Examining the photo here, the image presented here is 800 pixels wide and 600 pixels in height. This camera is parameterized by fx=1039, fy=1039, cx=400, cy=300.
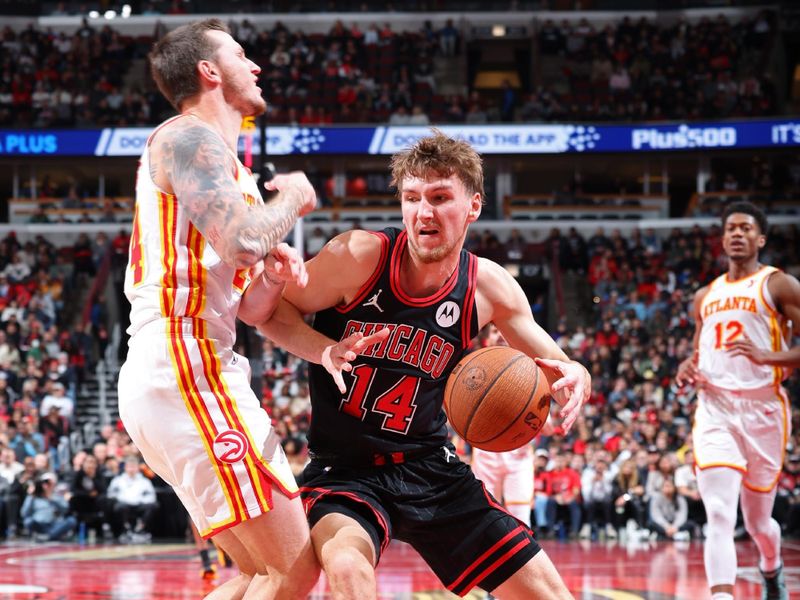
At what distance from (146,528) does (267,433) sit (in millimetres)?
10455

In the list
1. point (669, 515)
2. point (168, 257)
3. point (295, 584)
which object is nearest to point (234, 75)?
point (168, 257)

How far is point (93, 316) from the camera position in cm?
2055

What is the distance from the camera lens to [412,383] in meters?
3.89

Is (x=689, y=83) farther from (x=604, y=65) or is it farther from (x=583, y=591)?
(x=583, y=591)

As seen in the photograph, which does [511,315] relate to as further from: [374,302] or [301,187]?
[301,187]

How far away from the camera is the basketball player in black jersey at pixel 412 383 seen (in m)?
3.78

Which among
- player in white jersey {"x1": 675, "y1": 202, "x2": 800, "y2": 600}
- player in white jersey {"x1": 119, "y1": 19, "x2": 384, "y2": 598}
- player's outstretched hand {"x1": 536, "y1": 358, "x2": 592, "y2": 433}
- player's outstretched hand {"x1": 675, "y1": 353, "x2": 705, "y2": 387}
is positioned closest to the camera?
player in white jersey {"x1": 119, "y1": 19, "x2": 384, "y2": 598}

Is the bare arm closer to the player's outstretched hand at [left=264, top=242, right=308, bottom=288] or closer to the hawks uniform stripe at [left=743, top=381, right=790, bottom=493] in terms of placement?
the player's outstretched hand at [left=264, top=242, right=308, bottom=288]

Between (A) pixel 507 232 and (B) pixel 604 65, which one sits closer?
(A) pixel 507 232

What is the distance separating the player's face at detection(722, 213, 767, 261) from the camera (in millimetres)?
6520

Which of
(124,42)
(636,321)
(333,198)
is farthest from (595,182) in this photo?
(124,42)

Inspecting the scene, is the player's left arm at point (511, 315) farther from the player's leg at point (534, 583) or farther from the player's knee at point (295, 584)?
the player's knee at point (295, 584)

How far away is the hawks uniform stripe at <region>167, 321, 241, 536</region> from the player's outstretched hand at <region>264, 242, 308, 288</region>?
40 centimetres

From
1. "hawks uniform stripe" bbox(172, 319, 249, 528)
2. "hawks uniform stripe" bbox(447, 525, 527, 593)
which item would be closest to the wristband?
"hawks uniform stripe" bbox(172, 319, 249, 528)
